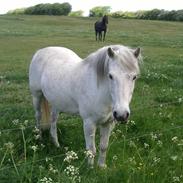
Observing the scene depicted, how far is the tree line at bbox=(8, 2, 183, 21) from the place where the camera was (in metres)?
91.1

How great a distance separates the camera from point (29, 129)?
825cm

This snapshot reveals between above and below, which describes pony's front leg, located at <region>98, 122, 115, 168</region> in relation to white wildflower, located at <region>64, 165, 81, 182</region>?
below

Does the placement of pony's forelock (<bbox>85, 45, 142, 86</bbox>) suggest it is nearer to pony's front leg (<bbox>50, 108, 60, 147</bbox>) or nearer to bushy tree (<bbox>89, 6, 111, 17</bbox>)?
pony's front leg (<bbox>50, 108, 60, 147</bbox>)

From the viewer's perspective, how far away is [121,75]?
5.59 meters

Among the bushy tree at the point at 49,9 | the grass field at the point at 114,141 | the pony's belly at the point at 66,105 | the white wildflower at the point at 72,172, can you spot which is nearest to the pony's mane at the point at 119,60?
the grass field at the point at 114,141

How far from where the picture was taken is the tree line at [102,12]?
91088 millimetres

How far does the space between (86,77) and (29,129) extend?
2107 millimetres

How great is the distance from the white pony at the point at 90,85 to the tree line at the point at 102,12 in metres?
81.4

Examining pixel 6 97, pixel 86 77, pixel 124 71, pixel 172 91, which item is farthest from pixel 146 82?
pixel 124 71

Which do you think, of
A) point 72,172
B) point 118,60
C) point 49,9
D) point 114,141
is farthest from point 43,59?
point 49,9

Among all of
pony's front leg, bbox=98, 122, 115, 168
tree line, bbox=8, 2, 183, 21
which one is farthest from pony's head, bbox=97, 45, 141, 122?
tree line, bbox=8, 2, 183, 21

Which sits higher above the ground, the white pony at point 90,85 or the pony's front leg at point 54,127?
the white pony at point 90,85

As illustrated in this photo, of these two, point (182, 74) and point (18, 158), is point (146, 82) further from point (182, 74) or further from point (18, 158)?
point (18, 158)

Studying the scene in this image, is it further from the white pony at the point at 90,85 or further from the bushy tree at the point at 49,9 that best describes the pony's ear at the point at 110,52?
the bushy tree at the point at 49,9
